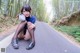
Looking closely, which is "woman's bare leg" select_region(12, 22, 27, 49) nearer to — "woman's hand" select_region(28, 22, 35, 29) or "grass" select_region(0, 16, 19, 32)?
"woman's hand" select_region(28, 22, 35, 29)

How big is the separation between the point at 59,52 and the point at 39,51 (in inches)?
23.8

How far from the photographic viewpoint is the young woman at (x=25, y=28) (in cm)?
641

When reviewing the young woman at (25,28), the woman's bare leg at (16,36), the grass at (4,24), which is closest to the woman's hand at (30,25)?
the young woman at (25,28)

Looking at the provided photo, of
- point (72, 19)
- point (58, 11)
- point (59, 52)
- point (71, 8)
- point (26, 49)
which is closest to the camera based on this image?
point (26, 49)

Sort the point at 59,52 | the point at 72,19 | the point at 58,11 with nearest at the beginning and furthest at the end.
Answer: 1. the point at 59,52
2. the point at 72,19
3. the point at 58,11

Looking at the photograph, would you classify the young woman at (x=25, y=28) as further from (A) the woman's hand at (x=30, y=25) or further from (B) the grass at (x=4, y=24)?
(B) the grass at (x=4, y=24)

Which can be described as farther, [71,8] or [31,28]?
[71,8]

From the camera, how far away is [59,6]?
2160 inches

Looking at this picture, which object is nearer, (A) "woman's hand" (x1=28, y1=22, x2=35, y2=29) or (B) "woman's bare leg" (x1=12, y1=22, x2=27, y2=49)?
(B) "woman's bare leg" (x1=12, y1=22, x2=27, y2=49)

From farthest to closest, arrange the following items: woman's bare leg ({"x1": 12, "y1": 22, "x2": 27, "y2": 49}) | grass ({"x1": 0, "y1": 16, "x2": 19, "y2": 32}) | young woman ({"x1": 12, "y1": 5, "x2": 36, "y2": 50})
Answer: grass ({"x1": 0, "y1": 16, "x2": 19, "y2": 32})
young woman ({"x1": 12, "y1": 5, "x2": 36, "y2": 50})
woman's bare leg ({"x1": 12, "y1": 22, "x2": 27, "y2": 49})

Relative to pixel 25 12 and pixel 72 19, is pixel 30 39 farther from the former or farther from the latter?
pixel 72 19

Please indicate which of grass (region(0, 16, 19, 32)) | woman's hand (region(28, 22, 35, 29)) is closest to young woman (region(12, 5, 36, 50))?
woman's hand (region(28, 22, 35, 29))

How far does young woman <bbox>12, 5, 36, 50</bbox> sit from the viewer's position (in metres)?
6.41

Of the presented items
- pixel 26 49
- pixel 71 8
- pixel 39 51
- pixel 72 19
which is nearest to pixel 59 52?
pixel 39 51
